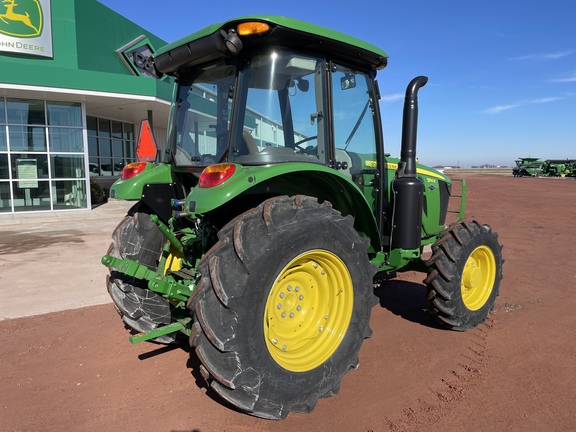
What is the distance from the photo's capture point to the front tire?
2.41 metres

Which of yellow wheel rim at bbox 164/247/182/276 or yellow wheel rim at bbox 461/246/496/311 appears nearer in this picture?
yellow wheel rim at bbox 164/247/182/276

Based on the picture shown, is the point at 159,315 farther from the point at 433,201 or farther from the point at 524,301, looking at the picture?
the point at 524,301

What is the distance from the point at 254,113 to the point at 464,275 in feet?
8.95

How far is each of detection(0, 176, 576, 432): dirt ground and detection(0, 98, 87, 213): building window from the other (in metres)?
10.5

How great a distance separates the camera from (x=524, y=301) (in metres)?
5.10

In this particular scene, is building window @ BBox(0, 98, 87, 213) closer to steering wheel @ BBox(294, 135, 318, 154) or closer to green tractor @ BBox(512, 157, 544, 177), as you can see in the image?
steering wheel @ BBox(294, 135, 318, 154)

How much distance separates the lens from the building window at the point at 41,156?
12922mm

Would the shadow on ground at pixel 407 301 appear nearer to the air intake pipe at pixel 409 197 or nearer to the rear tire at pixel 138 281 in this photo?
the air intake pipe at pixel 409 197

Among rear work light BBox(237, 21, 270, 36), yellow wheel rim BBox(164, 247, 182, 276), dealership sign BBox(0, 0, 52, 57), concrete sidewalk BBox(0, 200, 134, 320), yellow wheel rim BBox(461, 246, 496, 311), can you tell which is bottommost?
concrete sidewalk BBox(0, 200, 134, 320)

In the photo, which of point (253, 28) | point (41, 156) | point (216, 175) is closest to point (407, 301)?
point (216, 175)

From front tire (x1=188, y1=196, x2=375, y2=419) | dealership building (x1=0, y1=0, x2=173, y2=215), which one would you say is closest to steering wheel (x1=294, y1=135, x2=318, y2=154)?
front tire (x1=188, y1=196, x2=375, y2=419)

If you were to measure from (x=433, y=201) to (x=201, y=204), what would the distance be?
9.54 feet

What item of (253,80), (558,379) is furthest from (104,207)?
(558,379)

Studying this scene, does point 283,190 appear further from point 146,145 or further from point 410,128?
point 146,145
